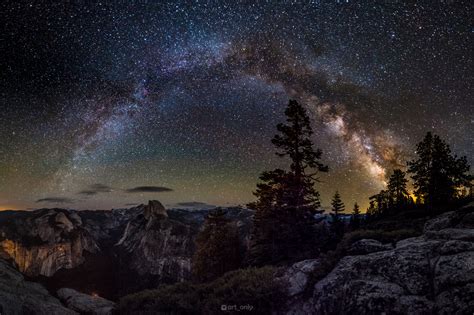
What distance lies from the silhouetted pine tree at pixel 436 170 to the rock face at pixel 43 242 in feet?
460

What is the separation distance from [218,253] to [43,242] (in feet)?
438

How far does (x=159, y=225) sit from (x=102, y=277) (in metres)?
45.3

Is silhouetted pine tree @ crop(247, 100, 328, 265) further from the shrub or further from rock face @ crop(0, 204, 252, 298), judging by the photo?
rock face @ crop(0, 204, 252, 298)

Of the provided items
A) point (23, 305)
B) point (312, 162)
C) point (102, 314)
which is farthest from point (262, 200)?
point (23, 305)

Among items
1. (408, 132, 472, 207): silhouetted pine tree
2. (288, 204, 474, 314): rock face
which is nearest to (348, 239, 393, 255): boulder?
(288, 204, 474, 314): rock face

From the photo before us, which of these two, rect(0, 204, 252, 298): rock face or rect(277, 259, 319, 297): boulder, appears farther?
rect(0, 204, 252, 298): rock face

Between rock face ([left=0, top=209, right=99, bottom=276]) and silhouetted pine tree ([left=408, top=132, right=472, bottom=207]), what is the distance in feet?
460

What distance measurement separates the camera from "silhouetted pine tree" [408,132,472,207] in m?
38.7

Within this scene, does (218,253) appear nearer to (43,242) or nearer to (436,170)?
(436,170)

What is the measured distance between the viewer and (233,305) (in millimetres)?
8500

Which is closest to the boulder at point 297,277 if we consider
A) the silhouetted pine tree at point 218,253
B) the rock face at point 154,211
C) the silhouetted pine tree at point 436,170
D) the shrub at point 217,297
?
the shrub at point 217,297

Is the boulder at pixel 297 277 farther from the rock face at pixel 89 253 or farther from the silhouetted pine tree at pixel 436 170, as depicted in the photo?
the rock face at pixel 89 253

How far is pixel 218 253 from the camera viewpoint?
29.7 m

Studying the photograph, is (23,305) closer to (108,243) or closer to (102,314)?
(102,314)
